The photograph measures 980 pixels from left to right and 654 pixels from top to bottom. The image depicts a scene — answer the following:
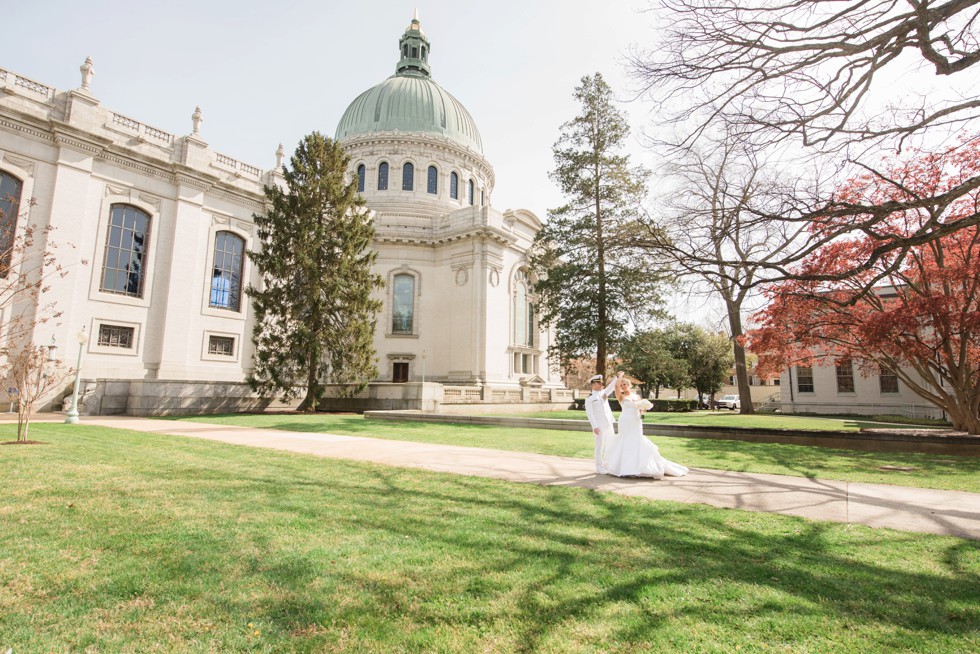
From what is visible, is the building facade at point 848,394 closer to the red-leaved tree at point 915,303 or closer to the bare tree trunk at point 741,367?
the bare tree trunk at point 741,367

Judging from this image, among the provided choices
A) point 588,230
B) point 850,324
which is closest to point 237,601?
point 850,324

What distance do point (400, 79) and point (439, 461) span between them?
1978 inches

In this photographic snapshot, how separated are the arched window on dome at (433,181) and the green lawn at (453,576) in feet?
140

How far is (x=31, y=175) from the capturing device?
918 inches

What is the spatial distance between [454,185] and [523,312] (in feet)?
48.0

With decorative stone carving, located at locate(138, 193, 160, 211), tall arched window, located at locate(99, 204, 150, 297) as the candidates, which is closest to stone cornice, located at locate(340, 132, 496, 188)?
decorative stone carving, located at locate(138, 193, 160, 211)

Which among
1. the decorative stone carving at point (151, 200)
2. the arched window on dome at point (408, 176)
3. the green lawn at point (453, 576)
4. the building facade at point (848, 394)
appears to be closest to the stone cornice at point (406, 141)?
the arched window on dome at point (408, 176)

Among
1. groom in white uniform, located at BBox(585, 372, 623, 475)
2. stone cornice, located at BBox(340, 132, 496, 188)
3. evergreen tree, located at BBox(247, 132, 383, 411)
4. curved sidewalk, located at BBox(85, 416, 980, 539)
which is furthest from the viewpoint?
stone cornice, located at BBox(340, 132, 496, 188)

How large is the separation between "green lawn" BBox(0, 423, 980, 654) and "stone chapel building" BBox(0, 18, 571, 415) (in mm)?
14016

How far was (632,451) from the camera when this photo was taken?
7891 mm

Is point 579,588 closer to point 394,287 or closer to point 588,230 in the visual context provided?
point 588,230

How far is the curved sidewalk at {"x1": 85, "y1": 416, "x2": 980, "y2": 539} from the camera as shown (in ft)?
18.0

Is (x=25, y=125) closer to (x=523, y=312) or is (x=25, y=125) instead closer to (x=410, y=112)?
(x=410, y=112)

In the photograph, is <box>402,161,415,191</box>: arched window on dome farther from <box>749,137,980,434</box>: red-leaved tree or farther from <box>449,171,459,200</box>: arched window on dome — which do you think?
<box>749,137,980,434</box>: red-leaved tree
